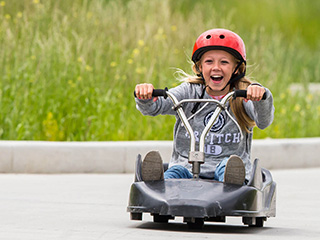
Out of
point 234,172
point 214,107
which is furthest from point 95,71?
point 234,172

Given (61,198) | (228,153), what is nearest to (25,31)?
(61,198)

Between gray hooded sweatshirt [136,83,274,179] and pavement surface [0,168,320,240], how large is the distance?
0.41m

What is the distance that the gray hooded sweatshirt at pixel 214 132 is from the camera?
5496 millimetres

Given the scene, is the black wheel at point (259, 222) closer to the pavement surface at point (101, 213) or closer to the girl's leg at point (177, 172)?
the pavement surface at point (101, 213)

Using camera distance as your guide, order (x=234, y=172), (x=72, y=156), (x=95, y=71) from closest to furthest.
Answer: (x=234, y=172) < (x=72, y=156) < (x=95, y=71)

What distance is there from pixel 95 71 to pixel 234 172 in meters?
5.79

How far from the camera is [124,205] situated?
6809 mm

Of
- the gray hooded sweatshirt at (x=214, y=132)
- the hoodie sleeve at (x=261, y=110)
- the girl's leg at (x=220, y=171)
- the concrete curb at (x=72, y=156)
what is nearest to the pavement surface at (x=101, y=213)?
the concrete curb at (x=72, y=156)

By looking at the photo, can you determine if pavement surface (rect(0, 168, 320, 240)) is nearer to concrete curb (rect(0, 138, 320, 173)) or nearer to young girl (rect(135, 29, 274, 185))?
concrete curb (rect(0, 138, 320, 173))

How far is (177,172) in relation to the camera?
211 inches

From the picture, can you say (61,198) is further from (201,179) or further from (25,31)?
(25,31)

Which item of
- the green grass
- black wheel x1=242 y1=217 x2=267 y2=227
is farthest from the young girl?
the green grass

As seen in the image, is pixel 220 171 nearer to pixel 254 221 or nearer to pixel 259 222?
pixel 254 221

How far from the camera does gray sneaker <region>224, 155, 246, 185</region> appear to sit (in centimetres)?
507
